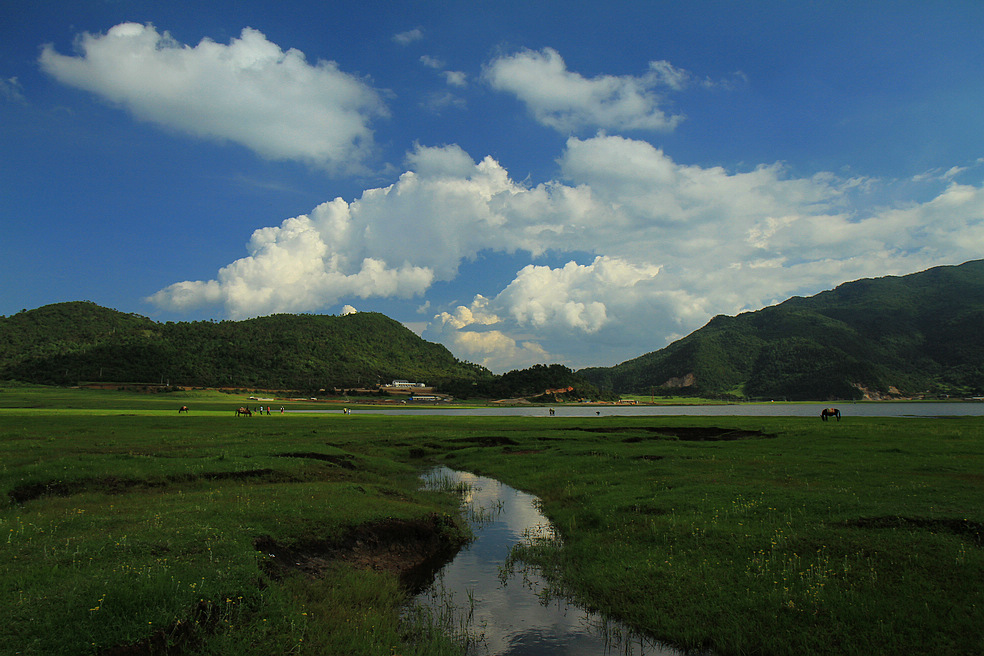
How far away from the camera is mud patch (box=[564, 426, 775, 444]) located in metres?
49.6

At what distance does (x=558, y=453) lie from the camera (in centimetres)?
4069

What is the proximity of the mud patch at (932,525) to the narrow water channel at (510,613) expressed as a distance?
9.58 metres

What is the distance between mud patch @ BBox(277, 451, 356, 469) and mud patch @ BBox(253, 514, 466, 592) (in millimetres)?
14690

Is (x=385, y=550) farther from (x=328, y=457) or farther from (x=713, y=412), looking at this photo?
(x=713, y=412)

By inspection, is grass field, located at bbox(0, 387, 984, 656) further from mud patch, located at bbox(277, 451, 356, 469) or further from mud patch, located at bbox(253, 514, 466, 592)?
mud patch, located at bbox(277, 451, 356, 469)

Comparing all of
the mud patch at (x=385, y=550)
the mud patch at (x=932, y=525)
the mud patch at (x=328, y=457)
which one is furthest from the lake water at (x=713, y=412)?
the mud patch at (x=385, y=550)

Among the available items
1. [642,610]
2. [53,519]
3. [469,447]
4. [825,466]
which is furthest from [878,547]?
[469,447]

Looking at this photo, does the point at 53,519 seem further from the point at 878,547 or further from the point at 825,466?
the point at 825,466

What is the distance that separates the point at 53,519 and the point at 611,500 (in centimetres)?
2129

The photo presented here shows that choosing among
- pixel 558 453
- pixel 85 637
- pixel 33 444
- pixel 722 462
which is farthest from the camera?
pixel 558 453

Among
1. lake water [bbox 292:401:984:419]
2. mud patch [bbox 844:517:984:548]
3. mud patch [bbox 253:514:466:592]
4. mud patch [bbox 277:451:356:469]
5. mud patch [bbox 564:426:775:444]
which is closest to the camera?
mud patch [bbox 844:517:984:548]

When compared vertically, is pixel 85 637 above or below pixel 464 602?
above

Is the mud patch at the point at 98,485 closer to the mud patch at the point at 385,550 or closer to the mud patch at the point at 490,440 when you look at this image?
the mud patch at the point at 385,550

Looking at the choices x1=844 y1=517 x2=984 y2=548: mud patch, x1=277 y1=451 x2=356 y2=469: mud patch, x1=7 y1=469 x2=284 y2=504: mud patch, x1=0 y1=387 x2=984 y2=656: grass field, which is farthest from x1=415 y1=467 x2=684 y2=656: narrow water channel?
x1=277 y1=451 x2=356 y2=469: mud patch
